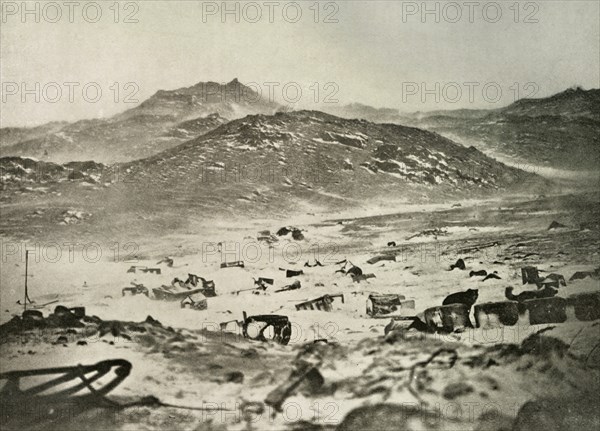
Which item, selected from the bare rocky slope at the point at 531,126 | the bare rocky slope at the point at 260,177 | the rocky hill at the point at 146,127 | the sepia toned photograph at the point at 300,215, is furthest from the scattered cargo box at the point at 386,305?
the rocky hill at the point at 146,127

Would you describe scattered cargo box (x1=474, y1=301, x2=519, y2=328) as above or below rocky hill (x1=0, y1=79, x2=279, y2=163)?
below

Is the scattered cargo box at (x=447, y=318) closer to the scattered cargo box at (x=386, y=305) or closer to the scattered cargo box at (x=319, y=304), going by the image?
the scattered cargo box at (x=386, y=305)

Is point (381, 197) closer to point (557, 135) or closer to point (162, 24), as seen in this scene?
point (557, 135)

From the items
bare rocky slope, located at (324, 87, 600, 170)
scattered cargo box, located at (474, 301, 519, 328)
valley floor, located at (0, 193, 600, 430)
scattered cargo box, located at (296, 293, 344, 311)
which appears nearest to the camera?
valley floor, located at (0, 193, 600, 430)

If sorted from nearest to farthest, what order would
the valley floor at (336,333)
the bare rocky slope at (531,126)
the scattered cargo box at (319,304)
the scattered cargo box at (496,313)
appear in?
the valley floor at (336,333) → the scattered cargo box at (319,304) → the scattered cargo box at (496,313) → the bare rocky slope at (531,126)

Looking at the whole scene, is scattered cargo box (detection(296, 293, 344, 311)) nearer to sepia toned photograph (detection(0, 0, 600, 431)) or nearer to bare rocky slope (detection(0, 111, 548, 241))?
sepia toned photograph (detection(0, 0, 600, 431))

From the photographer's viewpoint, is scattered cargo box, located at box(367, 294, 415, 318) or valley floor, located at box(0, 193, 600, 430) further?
scattered cargo box, located at box(367, 294, 415, 318)

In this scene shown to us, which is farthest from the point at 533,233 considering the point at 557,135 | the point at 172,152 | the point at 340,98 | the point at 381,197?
the point at 172,152

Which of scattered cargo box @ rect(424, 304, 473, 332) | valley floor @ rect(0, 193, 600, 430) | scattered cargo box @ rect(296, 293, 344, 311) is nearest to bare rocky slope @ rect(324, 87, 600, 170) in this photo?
valley floor @ rect(0, 193, 600, 430)

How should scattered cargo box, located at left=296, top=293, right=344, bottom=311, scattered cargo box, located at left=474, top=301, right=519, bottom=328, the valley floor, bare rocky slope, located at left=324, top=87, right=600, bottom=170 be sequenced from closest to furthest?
the valley floor
scattered cargo box, located at left=296, top=293, right=344, bottom=311
scattered cargo box, located at left=474, top=301, right=519, bottom=328
bare rocky slope, located at left=324, top=87, right=600, bottom=170
